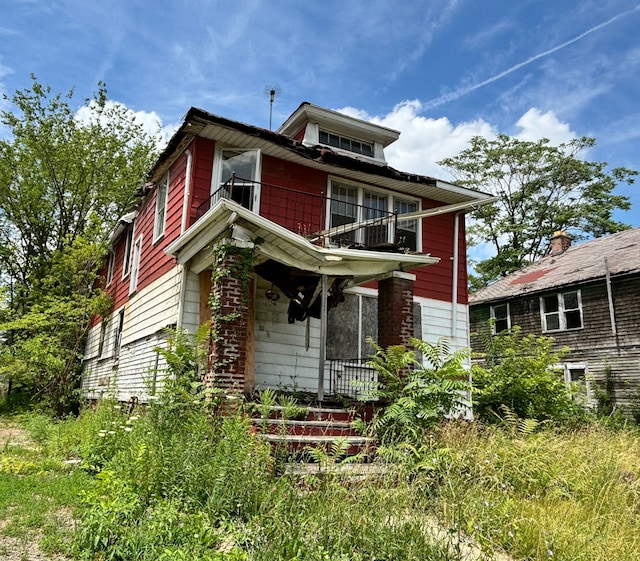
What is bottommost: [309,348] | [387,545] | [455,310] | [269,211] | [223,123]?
[387,545]

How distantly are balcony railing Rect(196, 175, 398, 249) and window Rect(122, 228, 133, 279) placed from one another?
6.20 metres

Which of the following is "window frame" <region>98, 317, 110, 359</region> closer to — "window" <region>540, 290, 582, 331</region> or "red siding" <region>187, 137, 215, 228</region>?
"red siding" <region>187, 137, 215, 228</region>

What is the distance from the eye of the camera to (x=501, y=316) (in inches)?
939

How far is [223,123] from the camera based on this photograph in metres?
10.2

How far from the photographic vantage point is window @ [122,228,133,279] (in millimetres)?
15606

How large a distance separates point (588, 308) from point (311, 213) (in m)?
14.1

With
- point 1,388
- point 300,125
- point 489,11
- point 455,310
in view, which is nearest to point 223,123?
point 300,125

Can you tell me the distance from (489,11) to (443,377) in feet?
23.5

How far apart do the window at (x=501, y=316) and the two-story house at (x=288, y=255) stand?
10908mm

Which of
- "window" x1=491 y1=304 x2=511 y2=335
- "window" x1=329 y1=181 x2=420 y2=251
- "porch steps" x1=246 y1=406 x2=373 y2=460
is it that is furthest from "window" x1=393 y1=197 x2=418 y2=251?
"window" x1=491 y1=304 x2=511 y2=335

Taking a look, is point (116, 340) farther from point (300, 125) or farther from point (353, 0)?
point (353, 0)

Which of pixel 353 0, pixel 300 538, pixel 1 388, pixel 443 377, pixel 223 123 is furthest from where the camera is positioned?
pixel 1 388

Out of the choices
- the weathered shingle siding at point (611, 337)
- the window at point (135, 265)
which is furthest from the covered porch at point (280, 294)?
the weathered shingle siding at point (611, 337)

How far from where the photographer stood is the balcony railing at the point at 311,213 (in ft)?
34.5
